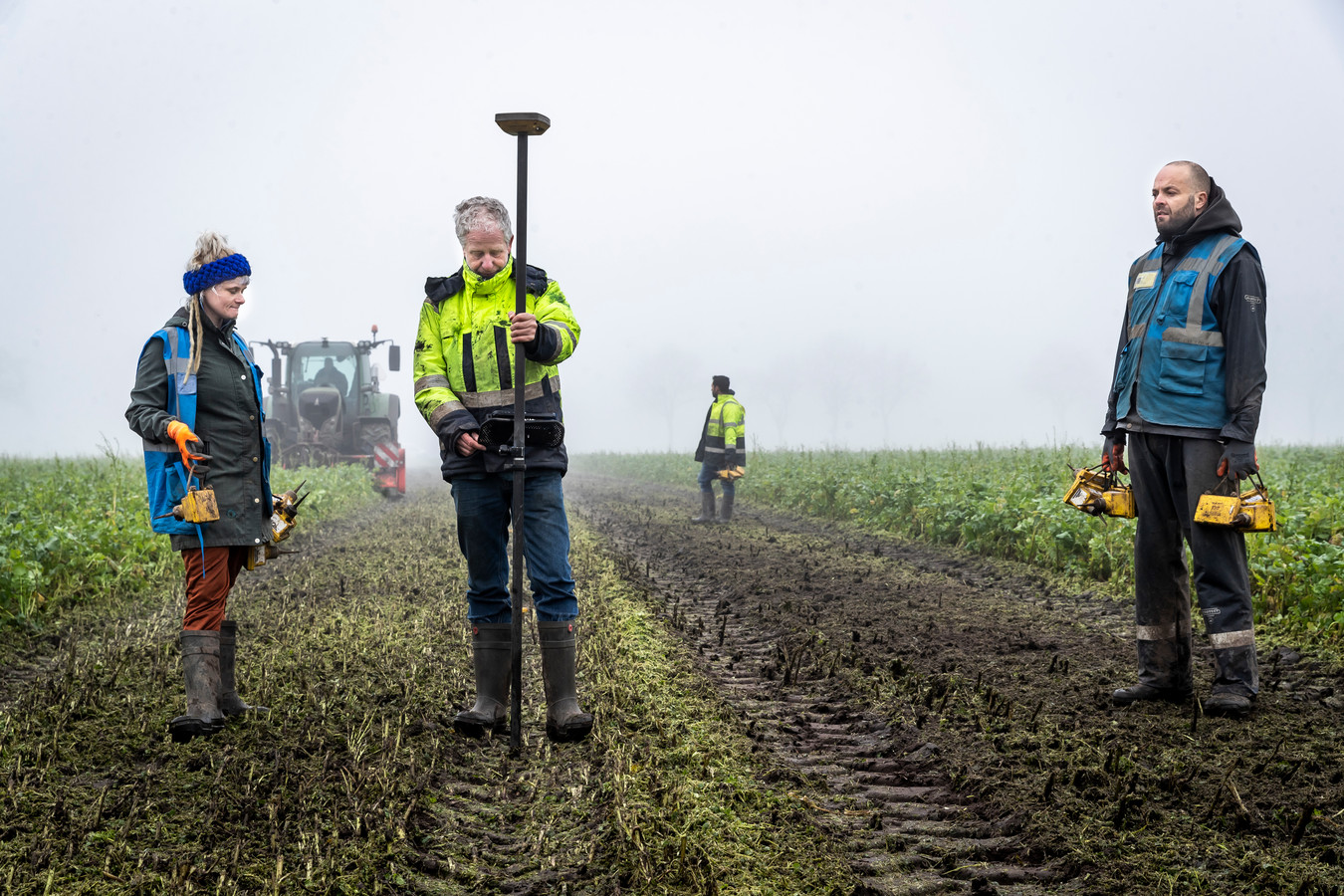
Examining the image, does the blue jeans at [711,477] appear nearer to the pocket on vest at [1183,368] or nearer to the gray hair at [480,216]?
the pocket on vest at [1183,368]

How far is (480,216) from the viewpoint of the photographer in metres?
3.81

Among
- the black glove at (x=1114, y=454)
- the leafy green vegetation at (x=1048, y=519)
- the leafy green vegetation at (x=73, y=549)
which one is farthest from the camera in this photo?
the leafy green vegetation at (x=73, y=549)

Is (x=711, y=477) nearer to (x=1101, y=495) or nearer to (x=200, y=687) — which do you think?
(x=1101, y=495)

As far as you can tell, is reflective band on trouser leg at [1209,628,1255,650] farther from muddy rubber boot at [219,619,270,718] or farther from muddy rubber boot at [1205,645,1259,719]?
muddy rubber boot at [219,619,270,718]

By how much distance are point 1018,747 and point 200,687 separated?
334cm

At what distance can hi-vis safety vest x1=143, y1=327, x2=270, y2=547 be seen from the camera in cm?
380

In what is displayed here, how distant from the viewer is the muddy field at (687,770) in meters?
2.60

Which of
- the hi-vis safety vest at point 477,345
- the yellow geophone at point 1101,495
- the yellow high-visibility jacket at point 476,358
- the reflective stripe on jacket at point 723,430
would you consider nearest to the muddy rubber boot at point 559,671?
the yellow high-visibility jacket at point 476,358

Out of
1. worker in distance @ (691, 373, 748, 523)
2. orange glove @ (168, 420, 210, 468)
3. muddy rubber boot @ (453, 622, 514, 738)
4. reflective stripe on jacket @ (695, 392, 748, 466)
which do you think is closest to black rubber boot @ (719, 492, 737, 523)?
worker in distance @ (691, 373, 748, 523)

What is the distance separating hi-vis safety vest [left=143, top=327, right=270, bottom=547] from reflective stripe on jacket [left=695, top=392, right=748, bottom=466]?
9.36 meters

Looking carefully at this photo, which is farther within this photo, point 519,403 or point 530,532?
point 530,532

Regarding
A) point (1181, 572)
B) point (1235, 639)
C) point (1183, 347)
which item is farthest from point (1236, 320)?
point (1235, 639)

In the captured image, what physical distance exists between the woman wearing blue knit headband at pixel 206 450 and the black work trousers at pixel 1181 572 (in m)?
4.09

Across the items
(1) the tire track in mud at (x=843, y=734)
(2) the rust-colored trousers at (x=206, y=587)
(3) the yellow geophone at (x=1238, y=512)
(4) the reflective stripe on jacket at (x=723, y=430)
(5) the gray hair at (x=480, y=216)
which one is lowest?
(1) the tire track in mud at (x=843, y=734)
